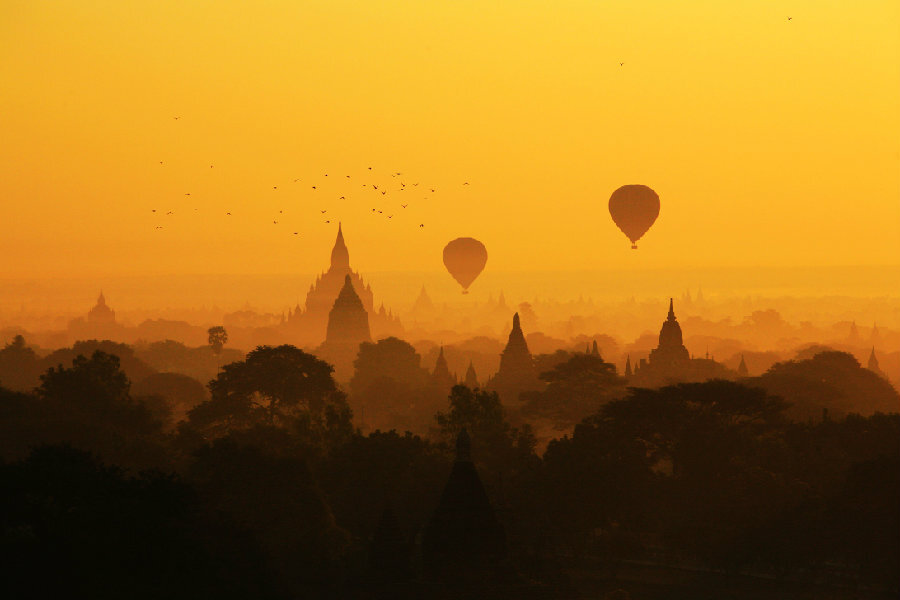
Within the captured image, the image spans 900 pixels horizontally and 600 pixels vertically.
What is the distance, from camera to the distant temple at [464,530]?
6500 centimetres

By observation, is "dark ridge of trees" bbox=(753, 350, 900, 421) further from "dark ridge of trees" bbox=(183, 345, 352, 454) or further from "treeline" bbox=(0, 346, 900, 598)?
"treeline" bbox=(0, 346, 900, 598)

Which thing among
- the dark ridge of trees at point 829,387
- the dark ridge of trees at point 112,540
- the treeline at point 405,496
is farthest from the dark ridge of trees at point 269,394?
the dark ridge of trees at point 112,540

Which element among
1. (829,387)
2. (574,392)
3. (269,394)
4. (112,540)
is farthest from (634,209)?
(112,540)

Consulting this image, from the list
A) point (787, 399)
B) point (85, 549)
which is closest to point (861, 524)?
point (85, 549)

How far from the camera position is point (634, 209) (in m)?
192

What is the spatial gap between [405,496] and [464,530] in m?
29.3

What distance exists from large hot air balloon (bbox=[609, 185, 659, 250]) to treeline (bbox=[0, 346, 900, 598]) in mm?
72892

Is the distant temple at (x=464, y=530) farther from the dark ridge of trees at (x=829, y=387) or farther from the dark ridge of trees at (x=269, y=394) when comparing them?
the dark ridge of trees at (x=829, y=387)

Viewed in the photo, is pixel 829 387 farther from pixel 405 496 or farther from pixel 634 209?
pixel 405 496

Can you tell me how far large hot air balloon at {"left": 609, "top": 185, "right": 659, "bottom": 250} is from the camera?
626 feet

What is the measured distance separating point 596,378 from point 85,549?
351ft

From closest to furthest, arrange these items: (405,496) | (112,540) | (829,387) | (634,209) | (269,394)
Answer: (112,540) → (405,496) → (269,394) → (829,387) → (634,209)

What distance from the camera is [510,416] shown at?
156 meters

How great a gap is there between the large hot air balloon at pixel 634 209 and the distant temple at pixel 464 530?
12568cm
